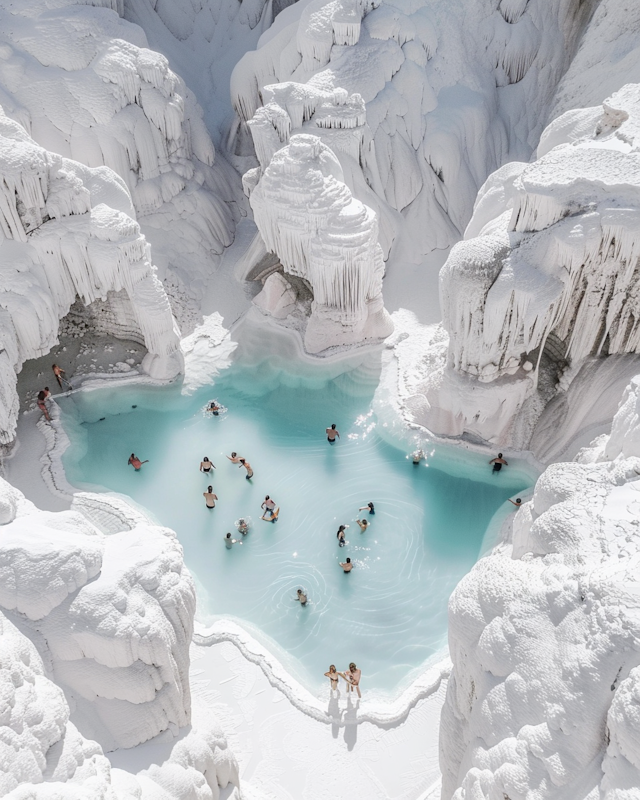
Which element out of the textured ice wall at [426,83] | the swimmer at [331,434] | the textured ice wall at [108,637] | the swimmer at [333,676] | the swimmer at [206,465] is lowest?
the swimmer at [333,676]

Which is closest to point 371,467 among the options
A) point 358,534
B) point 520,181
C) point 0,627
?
point 358,534

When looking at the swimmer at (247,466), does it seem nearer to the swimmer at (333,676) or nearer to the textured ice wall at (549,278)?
the textured ice wall at (549,278)

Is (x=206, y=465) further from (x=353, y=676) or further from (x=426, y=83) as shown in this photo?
(x=426, y=83)

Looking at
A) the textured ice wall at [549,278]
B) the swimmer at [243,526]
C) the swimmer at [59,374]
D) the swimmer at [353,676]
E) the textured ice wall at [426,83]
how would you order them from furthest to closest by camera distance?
the textured ice wall at [426,83] → the swimmer at [59,374] → the swimmer at [243,526] → the textured ice wall at [549,278] → the swimmer at [353,676]

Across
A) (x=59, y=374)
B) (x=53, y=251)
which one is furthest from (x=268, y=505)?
(x=53, y=251)

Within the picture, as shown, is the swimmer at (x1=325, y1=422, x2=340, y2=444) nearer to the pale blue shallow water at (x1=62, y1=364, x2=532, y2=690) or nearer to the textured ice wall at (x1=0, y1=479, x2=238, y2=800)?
the pale blue shallow water at (x1=62, y1=364, x2=532, y2=690)

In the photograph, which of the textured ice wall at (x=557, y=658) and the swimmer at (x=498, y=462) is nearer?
the textured ice wall at (x=557, y=658)

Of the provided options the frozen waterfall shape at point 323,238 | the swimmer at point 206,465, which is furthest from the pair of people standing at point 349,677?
the frozen waterfall shape at point 323,238
